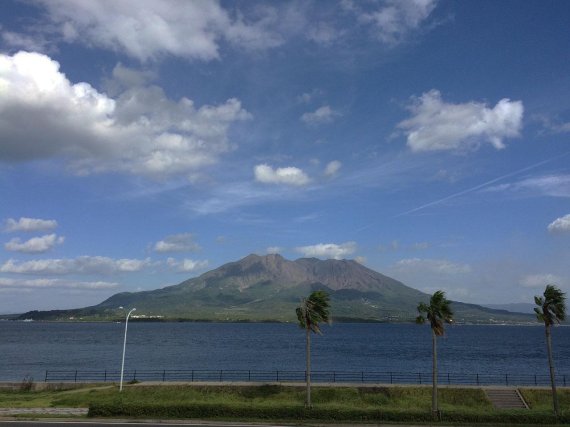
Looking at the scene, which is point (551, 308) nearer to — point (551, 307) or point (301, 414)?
point (551, 307)

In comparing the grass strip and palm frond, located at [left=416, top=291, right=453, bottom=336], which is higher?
palm frond, located at [left=416, top=291, right=453, bottom=336]

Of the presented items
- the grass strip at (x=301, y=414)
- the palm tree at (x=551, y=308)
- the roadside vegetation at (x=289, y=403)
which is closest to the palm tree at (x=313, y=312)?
the roadside vegetation at (x=289, y=403)

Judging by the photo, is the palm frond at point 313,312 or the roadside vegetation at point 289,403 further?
the palm frond at point 313,312

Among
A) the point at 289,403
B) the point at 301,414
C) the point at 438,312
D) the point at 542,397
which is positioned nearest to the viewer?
the point at 301,414

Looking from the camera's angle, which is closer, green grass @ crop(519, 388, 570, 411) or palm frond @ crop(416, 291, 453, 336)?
palm frond @ crop(416, 291, 453, 336)

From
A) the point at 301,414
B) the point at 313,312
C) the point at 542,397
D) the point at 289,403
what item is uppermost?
the point at 313,312

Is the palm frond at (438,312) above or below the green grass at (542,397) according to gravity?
above

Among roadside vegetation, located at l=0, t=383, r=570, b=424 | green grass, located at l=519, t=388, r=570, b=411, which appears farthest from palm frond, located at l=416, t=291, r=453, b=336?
green grass, located at l=519, t=388, r=570, b=411

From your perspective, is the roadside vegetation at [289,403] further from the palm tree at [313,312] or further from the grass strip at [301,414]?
the palm tree at [313,312]

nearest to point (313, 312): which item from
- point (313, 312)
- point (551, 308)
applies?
point (313, 312)

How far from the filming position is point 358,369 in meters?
100

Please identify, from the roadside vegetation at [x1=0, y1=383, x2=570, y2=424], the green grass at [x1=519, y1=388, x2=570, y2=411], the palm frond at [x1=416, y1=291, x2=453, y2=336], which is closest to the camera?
the roadside vegetation at [x1=0, y1=383, x2=570, y2=424]

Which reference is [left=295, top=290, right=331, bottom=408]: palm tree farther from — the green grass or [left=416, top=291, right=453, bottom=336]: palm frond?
the green grass

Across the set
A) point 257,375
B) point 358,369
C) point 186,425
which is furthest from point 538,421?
point 358,369
